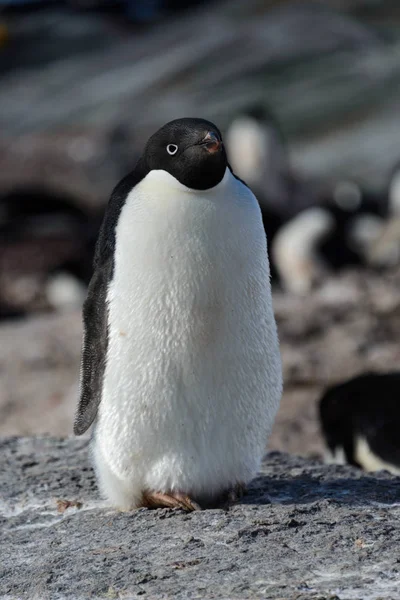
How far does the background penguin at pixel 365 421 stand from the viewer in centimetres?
500

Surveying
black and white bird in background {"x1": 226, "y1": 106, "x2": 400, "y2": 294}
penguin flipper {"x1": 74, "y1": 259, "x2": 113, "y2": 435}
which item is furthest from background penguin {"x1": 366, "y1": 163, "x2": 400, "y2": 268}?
penguin flipper {"x1": 74, "y1": 259, "x2": 113, "y2": 435}

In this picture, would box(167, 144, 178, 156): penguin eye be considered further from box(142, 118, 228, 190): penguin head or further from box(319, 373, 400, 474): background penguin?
box(319, 373, 400, 474): background penguin

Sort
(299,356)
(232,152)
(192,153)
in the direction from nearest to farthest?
(192,153), (299,356), (232,152)

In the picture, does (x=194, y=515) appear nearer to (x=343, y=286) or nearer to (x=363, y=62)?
(x=343, y=286)

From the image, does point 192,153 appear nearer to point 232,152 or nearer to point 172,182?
point 172,182

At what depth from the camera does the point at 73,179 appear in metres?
16.4

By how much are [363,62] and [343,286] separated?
16.9 m

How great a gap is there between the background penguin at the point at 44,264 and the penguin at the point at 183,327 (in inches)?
314

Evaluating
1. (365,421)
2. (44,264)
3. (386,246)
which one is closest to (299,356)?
(365,421)

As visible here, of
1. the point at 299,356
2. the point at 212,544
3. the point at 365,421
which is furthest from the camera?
the point at 299,356

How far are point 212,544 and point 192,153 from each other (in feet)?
3.86

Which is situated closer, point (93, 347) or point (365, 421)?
point (93, 347)

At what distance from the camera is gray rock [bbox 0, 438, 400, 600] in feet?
8.47

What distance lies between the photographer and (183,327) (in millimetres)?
3053
